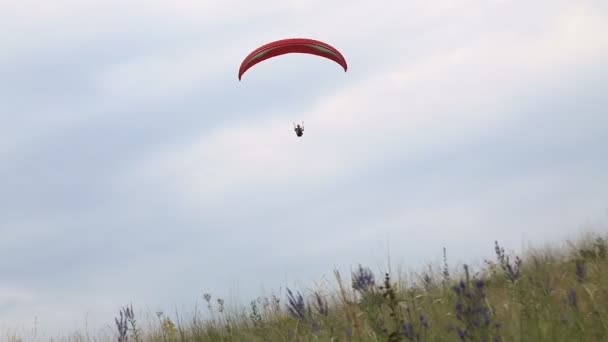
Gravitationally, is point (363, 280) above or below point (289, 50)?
below

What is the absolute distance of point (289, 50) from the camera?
49.7 ft

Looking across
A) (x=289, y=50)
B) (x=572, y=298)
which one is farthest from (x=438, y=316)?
(x=289, y=50)

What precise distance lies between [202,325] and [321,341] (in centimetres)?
418

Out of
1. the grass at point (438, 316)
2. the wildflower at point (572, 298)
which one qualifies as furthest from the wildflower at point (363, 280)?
the wildflower at point (572, 298)

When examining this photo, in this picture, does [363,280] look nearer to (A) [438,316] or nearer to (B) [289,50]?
(A) [438,316]

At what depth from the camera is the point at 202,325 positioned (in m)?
8.91

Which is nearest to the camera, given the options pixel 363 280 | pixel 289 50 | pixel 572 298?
pixel 363 280

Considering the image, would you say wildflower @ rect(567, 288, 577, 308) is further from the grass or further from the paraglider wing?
the paraglider wing

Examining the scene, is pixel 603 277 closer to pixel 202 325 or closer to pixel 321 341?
pixel 321 341

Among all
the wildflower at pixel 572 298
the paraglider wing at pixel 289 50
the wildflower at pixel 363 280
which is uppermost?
the paraglider wing at pixel 289 50

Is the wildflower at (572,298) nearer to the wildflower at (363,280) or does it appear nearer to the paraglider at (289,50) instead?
the wildflower at (363,280)

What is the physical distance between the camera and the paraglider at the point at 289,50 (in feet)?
47.9

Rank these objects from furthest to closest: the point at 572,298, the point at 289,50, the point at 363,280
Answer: the point at 289,50
the point at 572,298
the point at 363,280

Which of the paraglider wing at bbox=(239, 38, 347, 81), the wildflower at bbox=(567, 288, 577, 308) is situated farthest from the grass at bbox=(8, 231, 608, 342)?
the paraglider wing at bbox=(239, 38, 347, 81)
